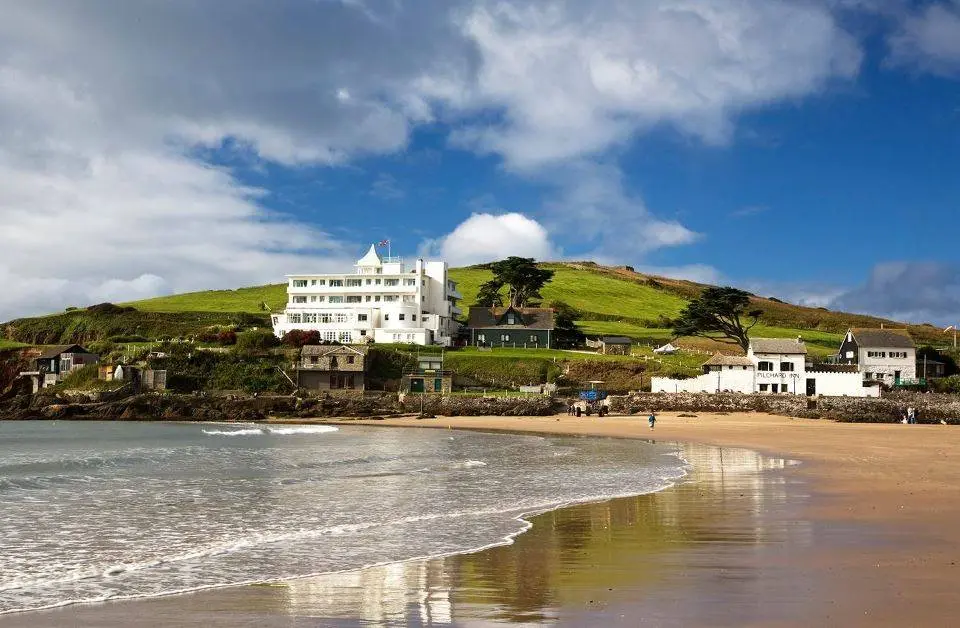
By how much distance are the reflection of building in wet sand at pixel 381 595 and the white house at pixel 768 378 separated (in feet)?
193

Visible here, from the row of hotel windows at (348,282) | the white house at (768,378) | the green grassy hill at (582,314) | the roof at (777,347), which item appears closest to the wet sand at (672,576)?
the white house at (768,378)

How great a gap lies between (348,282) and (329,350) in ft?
59.0

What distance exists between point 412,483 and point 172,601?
14029 mm

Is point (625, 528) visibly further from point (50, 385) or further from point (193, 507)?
point (50, 385)

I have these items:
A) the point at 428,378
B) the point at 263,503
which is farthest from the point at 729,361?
the point at 263,503

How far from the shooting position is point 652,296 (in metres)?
134

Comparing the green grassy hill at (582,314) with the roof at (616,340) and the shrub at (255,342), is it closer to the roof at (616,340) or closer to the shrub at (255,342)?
the roof at (616,340)

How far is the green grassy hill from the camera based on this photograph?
312ft

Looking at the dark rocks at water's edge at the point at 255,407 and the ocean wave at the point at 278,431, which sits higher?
the dark rocks at water's edge at the point at 255,407

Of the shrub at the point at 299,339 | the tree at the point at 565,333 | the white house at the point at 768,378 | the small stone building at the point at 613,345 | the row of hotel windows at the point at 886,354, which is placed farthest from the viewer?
the tree at the point at 565,333

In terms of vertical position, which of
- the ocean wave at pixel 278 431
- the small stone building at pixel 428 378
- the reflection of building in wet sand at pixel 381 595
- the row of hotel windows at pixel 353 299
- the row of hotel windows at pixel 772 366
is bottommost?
the ocean wave at pixel 278 431

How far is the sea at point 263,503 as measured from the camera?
1242 centimetres

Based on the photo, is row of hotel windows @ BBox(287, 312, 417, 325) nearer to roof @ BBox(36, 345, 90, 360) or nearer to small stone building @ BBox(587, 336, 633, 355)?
small stone building @ BBox(587, 336, 633, 355)

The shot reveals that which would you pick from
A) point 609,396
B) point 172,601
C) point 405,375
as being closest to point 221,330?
point 405,375
